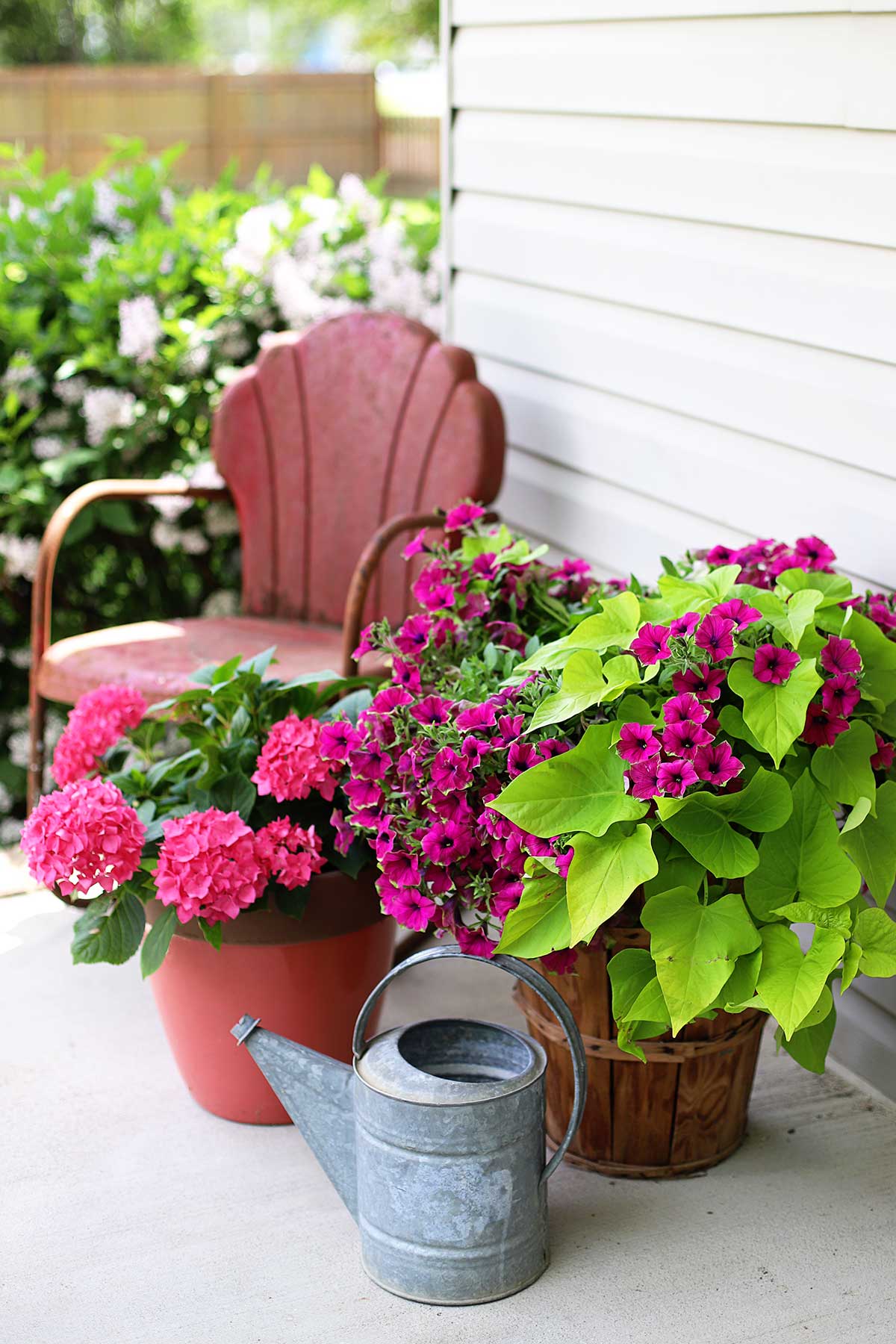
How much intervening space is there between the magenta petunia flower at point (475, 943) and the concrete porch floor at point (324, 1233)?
0.39m

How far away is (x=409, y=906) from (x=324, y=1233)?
44cm

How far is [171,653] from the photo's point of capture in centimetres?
263

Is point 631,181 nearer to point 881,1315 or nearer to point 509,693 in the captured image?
point 509,693

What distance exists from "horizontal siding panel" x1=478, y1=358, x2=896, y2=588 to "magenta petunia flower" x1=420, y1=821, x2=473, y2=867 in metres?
A: 0.74

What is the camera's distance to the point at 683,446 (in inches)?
91.1

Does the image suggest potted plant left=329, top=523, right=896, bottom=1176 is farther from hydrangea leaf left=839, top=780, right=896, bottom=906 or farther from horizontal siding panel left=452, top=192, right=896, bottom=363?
horizontal siding panel left=452, top=192, right=896, bottom=363

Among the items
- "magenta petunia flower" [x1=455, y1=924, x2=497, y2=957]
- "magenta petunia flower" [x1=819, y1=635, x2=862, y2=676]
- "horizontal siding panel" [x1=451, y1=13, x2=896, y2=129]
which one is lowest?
"magenta petunia flower" [x1=455, y1=924, x2=497, y2=957]

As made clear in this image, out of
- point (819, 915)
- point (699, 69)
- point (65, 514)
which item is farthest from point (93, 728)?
point (699, 69)

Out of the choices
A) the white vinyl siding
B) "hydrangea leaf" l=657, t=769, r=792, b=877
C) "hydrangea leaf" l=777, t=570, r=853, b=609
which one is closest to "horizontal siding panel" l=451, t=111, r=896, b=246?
the white vinyl siding

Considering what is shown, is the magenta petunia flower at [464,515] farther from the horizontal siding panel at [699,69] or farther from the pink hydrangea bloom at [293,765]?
the horizontal siding panel at [699,69]

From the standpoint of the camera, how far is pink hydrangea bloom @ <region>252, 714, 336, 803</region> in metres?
1.76

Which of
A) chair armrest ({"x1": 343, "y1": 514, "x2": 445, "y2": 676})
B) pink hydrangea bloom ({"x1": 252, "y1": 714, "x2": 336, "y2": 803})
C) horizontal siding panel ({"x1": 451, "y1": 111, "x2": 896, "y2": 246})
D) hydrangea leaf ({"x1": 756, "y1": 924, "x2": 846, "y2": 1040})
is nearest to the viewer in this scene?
hydrangea leaf ({"x1": 756, "y1": 924, "x2": 846, "y2": 1040})

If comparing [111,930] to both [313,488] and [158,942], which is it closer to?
[158,942]

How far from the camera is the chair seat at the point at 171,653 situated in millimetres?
2504
